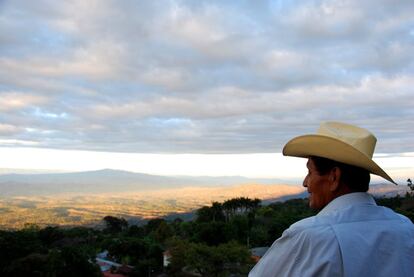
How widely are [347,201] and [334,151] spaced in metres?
0.17

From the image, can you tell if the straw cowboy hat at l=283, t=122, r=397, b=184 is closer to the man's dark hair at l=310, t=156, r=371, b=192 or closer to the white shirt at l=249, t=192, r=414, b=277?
the man's dark hair at l=310, t=156, r=371, b=192

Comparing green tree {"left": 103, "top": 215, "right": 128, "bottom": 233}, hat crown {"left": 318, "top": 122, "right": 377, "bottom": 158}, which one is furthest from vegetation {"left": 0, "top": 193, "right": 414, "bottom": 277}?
hat crown {"left": 318, "top": 122, "right": 377, "bottom": 158}

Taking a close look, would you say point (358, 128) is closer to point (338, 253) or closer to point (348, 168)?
point (348, 168)

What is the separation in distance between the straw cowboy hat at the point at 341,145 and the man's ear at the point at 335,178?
43 mm

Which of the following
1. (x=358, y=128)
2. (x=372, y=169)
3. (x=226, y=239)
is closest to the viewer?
→ (x=372, y=169)

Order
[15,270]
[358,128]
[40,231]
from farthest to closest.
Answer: [40,231] < [15,270] < [358,128]

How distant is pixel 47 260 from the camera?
54.8 ft

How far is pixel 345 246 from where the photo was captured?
112 cm

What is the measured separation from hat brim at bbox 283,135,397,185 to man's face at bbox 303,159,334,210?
64 mm

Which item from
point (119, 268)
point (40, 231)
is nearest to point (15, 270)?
point (119, 268)

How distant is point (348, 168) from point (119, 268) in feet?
82.6

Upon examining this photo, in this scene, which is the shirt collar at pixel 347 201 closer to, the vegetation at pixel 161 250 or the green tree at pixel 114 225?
the vegetation at pixel 161 250

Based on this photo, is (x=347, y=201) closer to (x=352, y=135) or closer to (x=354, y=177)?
(x=354, y=177)

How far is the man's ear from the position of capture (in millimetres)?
1374
